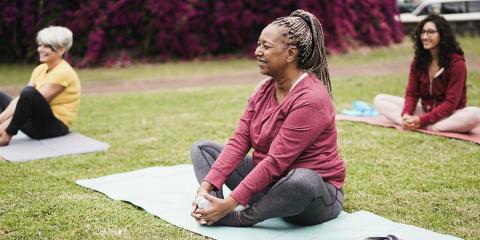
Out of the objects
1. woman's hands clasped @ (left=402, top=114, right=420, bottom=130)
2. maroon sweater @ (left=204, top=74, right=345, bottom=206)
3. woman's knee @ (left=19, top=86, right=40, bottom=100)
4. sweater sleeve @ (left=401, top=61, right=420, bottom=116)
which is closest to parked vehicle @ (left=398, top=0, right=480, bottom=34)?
sweater sleeve @ (left=401, top=61, right=420, bottom=116)

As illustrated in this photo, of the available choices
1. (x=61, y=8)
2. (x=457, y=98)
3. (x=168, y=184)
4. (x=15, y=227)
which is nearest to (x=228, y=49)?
(x=61, y=8)

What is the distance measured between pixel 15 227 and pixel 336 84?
7054mm

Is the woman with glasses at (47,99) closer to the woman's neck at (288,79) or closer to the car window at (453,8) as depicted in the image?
the woman's neck at (288,79)

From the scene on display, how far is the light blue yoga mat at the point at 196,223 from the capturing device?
3.36m

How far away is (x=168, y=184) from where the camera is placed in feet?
14.7

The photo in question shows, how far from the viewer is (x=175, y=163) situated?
525cm

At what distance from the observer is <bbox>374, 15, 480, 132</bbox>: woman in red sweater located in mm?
6047

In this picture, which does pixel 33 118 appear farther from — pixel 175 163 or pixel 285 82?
pixel 285 82

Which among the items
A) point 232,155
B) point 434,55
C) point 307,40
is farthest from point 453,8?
point 232,155

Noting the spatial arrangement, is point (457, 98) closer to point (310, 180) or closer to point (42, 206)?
point (310, 180)

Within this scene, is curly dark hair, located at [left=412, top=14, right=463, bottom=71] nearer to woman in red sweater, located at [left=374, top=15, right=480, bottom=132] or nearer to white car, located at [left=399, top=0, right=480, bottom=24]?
woman in red sweater, located at [left=374, top=15, right=480, bottom=132]

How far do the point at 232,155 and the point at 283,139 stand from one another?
1.26 feet

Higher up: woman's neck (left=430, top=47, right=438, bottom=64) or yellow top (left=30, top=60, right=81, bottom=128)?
woman's neck (left=430, top=47, right=438, bottom=64)

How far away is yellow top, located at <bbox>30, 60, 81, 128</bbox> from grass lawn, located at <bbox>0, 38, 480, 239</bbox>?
0.44 metres
